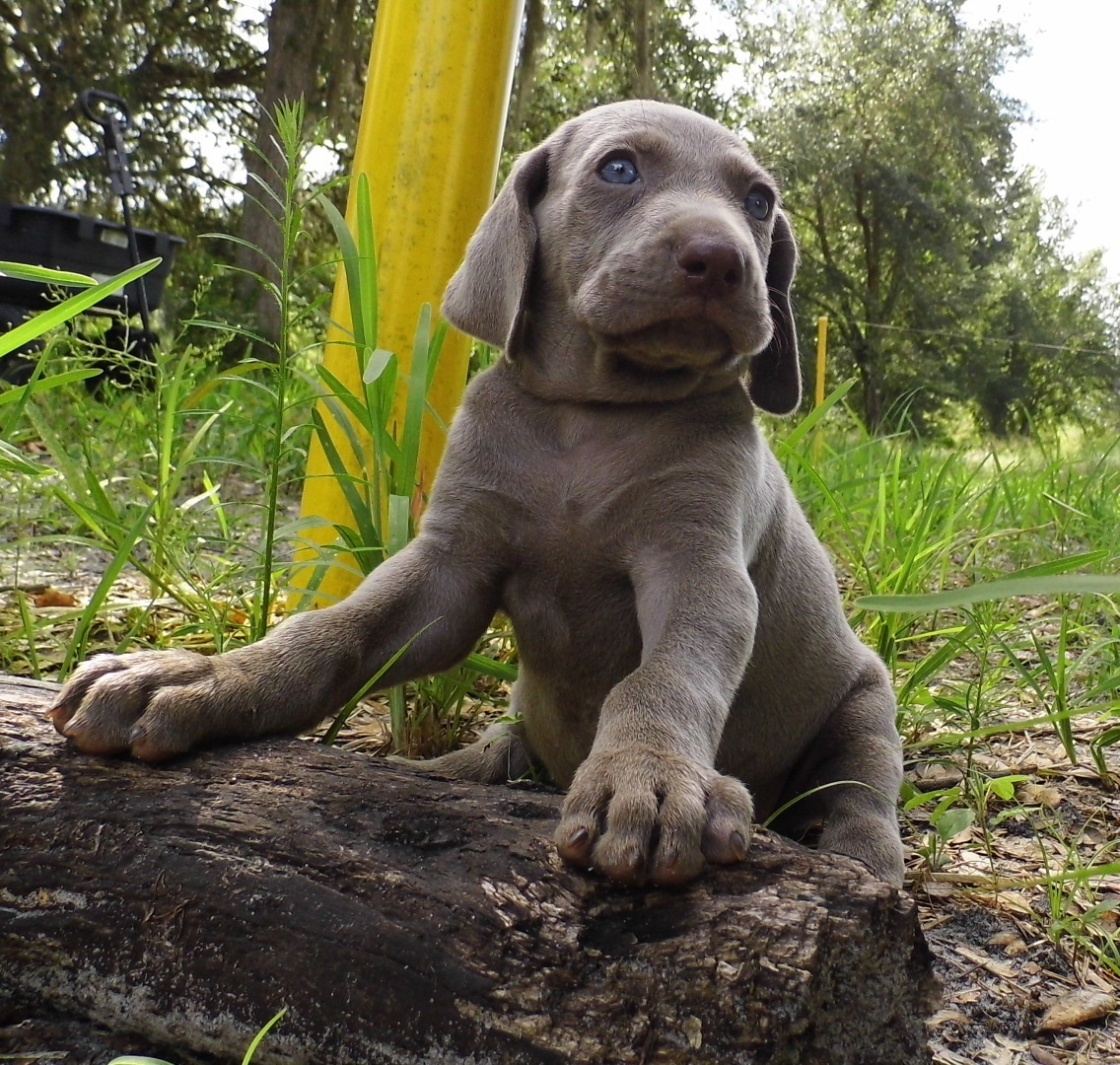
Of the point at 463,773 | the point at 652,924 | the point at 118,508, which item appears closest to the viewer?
the point at 652,924

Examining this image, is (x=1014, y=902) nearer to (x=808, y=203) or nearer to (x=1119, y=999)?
(x=1119, y=999)

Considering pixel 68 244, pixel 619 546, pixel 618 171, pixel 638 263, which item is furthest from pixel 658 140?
pixel 68 244

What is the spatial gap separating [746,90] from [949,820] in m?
20.2

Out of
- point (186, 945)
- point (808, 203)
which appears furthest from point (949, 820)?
point (808, 203)

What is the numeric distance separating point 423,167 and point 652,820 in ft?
8.45

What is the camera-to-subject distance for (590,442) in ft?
7.70

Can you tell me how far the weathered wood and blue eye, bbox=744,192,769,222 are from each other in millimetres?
1474

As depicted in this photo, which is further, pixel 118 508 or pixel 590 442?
pixel 118 508

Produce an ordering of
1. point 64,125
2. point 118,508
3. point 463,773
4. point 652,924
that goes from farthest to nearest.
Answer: point 64,125
point 118,508
point 463,773
point 652,924

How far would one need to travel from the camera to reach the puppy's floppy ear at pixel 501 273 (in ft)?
7.98

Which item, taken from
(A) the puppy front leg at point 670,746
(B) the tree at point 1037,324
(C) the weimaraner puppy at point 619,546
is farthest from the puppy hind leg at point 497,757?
(B) the tree at point 1037,324

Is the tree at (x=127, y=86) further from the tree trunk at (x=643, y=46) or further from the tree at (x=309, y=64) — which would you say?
the tree trunk at (x=643, y=46)

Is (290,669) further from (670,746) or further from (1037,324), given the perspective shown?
(1037,324)

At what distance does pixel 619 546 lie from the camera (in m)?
2.25
